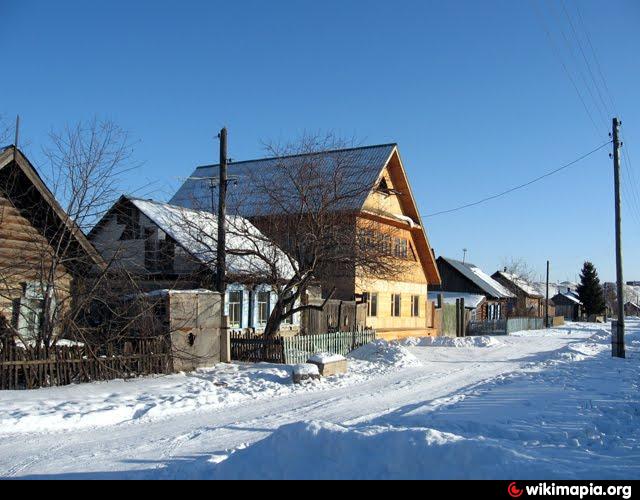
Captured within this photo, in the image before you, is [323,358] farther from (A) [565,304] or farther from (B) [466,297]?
(A) [565,304]

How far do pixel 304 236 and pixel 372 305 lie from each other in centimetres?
1161

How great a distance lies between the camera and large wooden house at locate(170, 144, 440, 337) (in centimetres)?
2827

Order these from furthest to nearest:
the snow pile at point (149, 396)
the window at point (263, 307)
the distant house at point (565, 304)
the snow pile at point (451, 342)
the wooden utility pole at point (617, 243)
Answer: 1. the distant house at point (565, 304)
2. the snow pile at point (451, 342)
3. the window at point (263, 307)
4. the wooden utility pole at point (617, 243)
5. the snow pile at point (149, 396)

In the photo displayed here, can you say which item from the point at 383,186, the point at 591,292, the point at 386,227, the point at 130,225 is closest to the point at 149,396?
the point at 130,225

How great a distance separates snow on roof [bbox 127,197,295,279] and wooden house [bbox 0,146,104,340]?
494cm

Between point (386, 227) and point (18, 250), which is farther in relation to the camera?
point (386, 227)

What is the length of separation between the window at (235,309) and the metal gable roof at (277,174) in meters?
3.11

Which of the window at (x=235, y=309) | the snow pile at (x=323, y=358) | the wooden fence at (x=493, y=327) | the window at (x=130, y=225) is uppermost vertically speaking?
the window at (x=130, y=225)

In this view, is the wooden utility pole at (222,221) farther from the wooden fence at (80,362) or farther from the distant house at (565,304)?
the distant house at (565,304)

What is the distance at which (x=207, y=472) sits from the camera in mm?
6230

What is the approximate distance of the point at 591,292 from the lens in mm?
87812

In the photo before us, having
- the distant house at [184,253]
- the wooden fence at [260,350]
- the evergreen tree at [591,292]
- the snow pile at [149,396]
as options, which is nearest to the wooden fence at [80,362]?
the snow pile at [149,396]

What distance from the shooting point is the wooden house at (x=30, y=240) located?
50.4 ft
